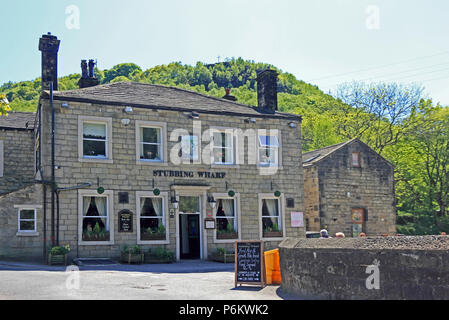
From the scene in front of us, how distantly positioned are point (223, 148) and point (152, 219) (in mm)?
4186

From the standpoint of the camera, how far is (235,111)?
2236 cm

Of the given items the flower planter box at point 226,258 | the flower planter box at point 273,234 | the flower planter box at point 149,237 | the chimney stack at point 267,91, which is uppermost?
the chimney stack at point 267,91

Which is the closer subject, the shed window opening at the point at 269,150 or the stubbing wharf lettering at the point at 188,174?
the stubbing wharf lettering at the point at 188,174

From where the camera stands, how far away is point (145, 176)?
20250mm

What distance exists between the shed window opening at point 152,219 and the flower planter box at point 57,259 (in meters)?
3.28

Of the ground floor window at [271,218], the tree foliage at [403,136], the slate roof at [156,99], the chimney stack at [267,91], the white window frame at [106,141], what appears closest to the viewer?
the white window frame at [106,141]

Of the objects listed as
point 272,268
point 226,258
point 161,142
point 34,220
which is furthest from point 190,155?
point 272,268

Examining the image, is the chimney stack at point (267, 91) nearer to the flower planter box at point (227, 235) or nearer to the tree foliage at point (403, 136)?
the flower planter box at point (227, 235)

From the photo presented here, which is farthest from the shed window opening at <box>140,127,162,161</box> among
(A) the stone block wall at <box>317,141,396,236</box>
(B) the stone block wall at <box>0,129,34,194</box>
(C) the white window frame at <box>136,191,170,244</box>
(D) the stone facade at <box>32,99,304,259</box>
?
(A) the stone block wall at <box>317,141,396,236</box>

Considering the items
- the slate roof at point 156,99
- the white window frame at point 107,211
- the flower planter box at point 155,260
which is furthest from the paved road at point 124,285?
the slate roof at point 156,99

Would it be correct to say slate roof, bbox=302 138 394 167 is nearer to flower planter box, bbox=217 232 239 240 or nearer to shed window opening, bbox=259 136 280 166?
shed window opening, bbox=259 136 280 166

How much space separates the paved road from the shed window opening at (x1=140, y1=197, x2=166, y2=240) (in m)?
2.96

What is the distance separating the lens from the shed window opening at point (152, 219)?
19969 millimetres
